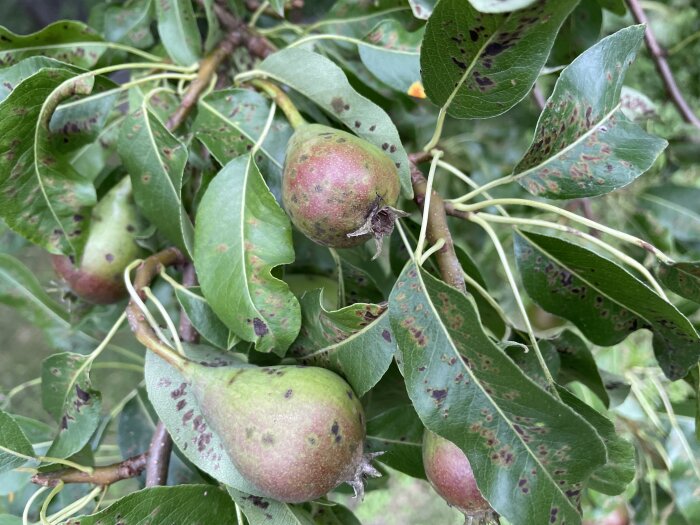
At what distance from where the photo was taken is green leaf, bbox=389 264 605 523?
1.74 ft

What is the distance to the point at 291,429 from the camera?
0.58 m

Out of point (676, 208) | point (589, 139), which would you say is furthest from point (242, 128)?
point (676, 208)

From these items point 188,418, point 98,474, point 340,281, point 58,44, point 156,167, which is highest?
point 58,44

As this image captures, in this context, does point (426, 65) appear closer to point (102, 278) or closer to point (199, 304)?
point (199, 304)

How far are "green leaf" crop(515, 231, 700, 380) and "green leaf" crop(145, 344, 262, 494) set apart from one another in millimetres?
384

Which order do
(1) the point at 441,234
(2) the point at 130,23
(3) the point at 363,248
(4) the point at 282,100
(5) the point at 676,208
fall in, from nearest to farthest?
(1) the point at 441,234 → (4) the point at 282,100 → (3) the point at 363,248 → (2) the point at 130,23 → (5) the point at 676,208

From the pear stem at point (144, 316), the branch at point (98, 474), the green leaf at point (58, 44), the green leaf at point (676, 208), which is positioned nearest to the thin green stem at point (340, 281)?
the pear stem at point (144, 316)

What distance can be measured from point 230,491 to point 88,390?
26 cm

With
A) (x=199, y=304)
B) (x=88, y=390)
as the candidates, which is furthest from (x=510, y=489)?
(x=88, y=390)

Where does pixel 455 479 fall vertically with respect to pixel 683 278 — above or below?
below

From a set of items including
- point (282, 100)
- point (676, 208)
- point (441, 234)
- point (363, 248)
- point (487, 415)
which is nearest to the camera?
point (487, 415)

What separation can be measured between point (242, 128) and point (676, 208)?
103 centimetres

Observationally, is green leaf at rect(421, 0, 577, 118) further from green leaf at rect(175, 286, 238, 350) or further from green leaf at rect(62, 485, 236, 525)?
green leaf at rect(62, 485, 236, 525)

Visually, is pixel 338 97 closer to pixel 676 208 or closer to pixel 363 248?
pixel 363 248
